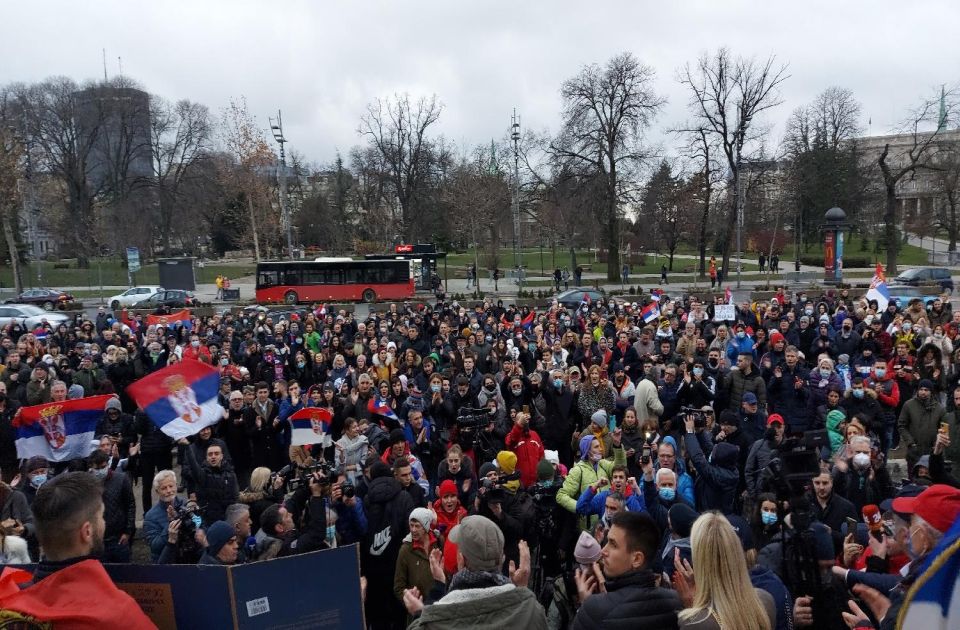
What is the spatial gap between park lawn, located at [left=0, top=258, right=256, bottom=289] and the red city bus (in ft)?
69.0

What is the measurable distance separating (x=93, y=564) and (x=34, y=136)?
68616mm

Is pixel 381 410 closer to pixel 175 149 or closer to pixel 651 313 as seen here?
pixel 651 313

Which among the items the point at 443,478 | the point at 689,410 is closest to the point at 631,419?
the point at 689,410

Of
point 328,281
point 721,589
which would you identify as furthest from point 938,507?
point 328,281

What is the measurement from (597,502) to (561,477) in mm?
1027

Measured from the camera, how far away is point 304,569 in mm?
3322

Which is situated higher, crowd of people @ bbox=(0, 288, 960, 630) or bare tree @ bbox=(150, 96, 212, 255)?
bare tree @ bbox=(150, 96, 212, 255)

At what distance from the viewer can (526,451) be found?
7102mm

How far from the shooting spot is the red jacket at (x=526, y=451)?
22.9 feet

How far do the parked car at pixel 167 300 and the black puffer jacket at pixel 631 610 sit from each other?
1450 inches

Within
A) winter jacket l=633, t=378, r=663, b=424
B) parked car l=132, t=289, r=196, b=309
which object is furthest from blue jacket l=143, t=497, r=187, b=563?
parked car l=132, t=289, r=196, b=309

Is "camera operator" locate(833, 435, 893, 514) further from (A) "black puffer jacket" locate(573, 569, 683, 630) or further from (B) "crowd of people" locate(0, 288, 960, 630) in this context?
(A) "black puffer jacket" locate(573, 569, 683, 630)

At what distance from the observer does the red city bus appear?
36500mm

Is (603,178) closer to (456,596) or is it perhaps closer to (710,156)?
(710,156)
